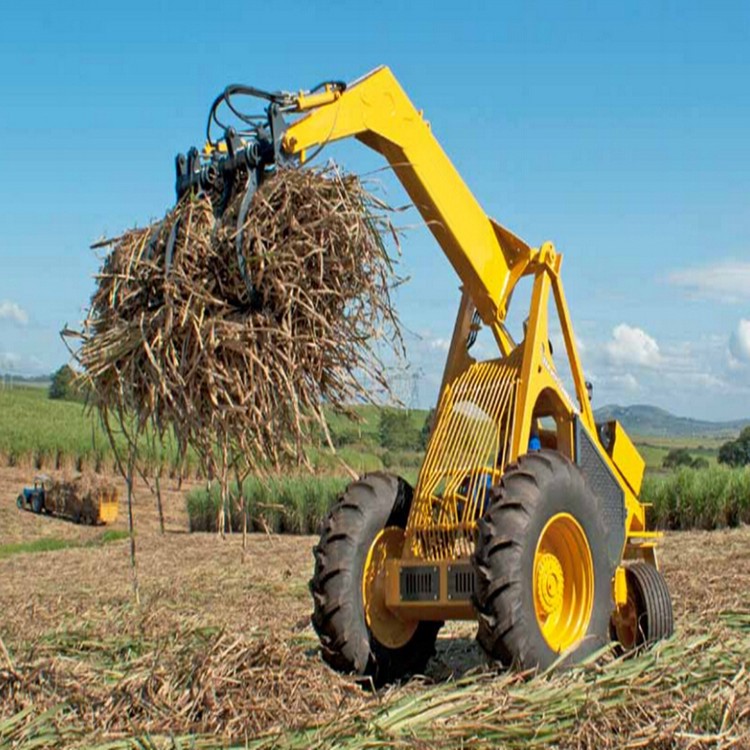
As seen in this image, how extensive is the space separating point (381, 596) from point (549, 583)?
108 centimetres

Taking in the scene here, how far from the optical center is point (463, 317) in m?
7.88

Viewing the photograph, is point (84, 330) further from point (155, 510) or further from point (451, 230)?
point (155, 510)

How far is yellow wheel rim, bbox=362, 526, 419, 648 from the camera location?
6.91m

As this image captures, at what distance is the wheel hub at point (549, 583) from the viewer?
6.52 meters

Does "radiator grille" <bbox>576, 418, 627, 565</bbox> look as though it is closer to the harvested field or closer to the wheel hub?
the harvested field

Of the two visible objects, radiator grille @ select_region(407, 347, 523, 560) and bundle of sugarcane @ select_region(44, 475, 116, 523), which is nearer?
radiator grille @ select_region(407, 347, 523, 560)

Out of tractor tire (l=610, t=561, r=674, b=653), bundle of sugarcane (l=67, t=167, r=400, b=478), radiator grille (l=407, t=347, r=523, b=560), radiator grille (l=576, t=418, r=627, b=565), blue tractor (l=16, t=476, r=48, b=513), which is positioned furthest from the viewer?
blue tractor (l=16, t=476, r=48, b=513)

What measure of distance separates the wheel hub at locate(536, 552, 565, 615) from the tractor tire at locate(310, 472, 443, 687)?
1000 mm

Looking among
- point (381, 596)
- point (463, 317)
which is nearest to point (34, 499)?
point (463, 317)

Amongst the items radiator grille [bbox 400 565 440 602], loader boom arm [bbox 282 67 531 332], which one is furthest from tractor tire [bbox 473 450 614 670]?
loader boom arm [bbox 282 67 531 332]

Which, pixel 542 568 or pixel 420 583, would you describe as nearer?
pixel 542 568

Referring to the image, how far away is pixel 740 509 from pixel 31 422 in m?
29.9

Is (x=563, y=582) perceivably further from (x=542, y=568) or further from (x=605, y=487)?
(x=605, y=487)

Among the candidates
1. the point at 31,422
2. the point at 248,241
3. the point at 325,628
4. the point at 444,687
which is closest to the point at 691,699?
the point at 444,687
